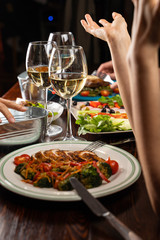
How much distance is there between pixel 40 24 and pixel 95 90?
13.1 ft

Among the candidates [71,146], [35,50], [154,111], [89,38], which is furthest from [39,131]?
[89,38]

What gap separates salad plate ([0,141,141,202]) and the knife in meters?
0.02

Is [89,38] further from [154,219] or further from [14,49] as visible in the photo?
[154,219]

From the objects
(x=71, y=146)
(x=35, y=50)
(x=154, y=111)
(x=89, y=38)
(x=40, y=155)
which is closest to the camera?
(x=154, y=111)

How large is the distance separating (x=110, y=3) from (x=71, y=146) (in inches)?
196

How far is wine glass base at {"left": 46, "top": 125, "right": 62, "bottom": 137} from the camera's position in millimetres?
1367

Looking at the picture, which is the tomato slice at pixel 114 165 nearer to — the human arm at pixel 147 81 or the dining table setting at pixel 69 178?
the dining table setting at pixel 69 178

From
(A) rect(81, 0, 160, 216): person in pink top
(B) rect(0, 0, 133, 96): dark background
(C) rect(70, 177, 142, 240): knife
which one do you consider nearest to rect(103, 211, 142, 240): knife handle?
(C) rect(70, 177, 142, 240): knife

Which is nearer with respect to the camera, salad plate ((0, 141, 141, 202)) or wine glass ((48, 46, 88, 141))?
salad plate ((0, 141, 141, 202))

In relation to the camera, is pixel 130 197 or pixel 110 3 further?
pixel 110 3

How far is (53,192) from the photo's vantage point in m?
0.79

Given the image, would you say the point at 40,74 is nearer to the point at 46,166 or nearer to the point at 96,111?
the point at 96,111

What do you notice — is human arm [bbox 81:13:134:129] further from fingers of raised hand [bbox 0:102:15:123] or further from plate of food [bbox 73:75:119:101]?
plate of food [bbox 73:75:119:101]

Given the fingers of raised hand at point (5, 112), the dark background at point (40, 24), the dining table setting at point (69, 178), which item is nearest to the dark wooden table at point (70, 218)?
the dining table setting at point (69, 178)
